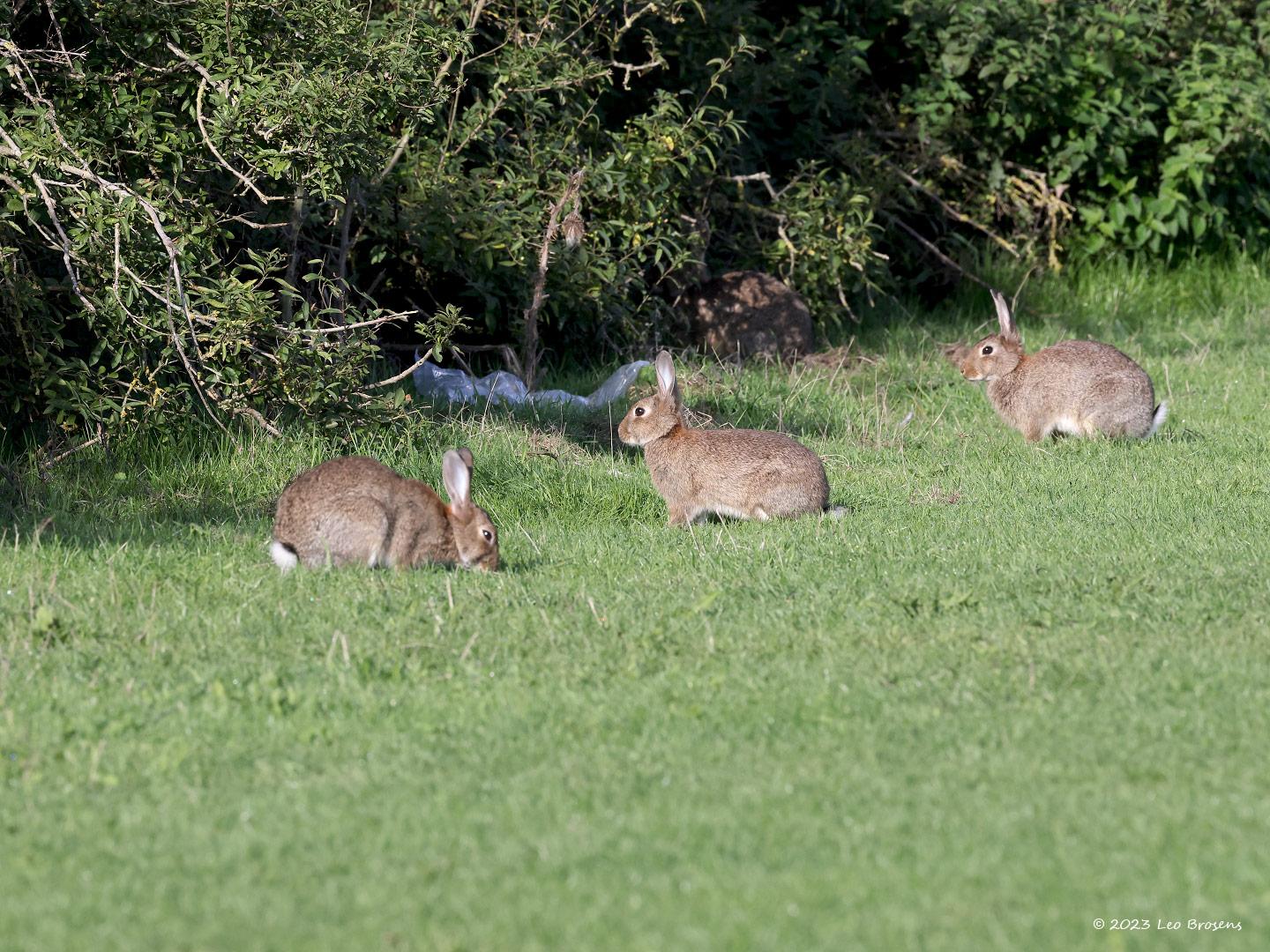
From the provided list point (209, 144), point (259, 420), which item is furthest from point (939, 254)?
point (209, 144)

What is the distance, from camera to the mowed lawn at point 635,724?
391 cm


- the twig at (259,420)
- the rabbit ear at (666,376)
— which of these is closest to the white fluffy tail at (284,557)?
the twig at (259,420)

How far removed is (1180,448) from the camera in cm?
1029

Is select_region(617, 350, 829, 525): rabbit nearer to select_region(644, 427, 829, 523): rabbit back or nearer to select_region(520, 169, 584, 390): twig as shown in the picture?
select_region(644, 427, 829, 523): rabbit back

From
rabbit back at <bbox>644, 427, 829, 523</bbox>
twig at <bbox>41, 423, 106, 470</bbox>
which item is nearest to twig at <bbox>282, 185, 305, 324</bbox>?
twig at <bbox>41, 423, 106, 470</bbox>

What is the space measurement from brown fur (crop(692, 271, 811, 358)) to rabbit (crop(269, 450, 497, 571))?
6.41 meters

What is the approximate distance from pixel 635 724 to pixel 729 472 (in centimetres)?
381

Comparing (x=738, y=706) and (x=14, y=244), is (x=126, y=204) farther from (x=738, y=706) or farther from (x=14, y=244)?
(x=738, y=706)

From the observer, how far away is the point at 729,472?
8805mm

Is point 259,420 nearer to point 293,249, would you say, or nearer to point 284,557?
point 293,249

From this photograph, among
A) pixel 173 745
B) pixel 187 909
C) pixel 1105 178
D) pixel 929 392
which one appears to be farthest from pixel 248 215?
pixel 1105 178

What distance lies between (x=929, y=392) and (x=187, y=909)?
9.44 m

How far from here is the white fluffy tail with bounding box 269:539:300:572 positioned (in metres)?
7.05

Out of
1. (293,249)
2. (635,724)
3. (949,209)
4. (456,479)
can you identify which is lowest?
(949,209)
